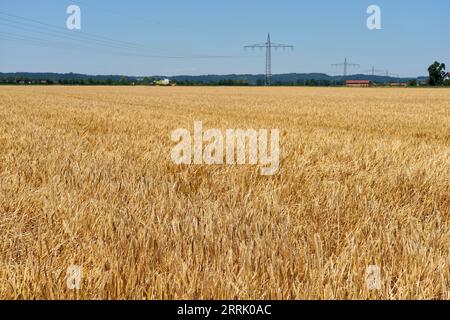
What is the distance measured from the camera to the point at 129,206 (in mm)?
3154

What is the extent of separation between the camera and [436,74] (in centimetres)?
11444

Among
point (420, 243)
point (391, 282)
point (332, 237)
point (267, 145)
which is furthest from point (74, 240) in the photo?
point (267, 145)

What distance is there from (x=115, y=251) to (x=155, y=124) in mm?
7879

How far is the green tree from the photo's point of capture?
4464 inches

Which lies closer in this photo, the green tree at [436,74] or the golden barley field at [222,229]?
the golden barley field at [222,229]

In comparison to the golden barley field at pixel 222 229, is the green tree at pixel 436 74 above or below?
above

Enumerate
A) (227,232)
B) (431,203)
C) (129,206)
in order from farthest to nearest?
1. (431,203)
2. (129,206)
3. (227,232)

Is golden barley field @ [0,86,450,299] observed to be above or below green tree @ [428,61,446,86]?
below

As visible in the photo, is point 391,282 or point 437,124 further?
point 437,124

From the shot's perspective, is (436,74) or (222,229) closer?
(222,229)

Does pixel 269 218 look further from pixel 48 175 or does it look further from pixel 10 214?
pixel 48 175

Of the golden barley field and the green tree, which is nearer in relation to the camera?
the golden barley field

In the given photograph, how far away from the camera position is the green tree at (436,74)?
11338 cm
